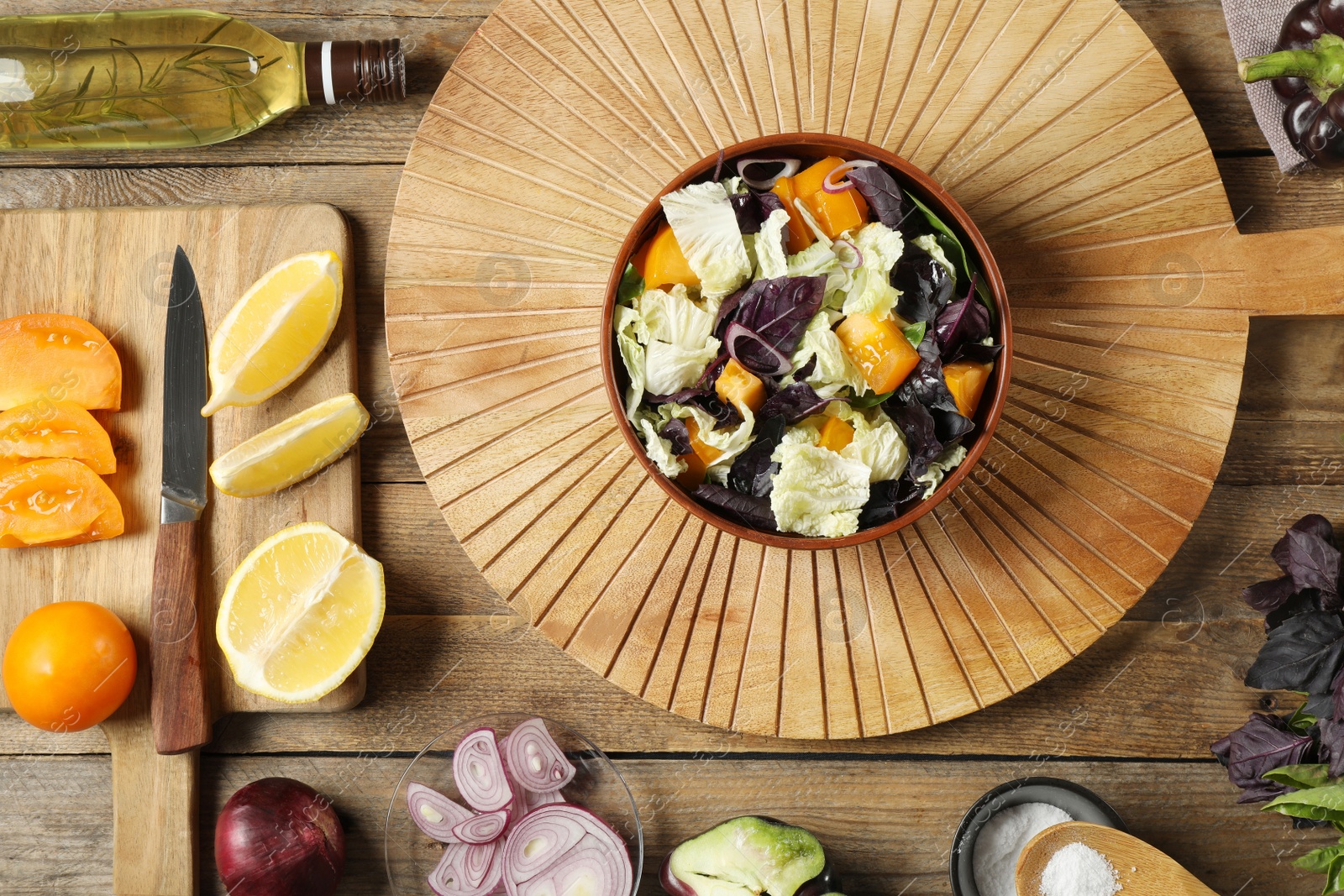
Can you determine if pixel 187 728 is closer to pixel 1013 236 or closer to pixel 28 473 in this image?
pixel 28 473

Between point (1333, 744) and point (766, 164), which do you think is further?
point (1333, 744)

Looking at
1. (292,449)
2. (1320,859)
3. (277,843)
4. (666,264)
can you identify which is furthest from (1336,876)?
(292,449)

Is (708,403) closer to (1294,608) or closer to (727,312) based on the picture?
(727,312)

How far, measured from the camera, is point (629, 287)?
56.2 inches

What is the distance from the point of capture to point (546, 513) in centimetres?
157

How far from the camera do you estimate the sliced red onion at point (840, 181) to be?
137cm

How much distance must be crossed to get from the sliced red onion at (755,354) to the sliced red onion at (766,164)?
224 mm

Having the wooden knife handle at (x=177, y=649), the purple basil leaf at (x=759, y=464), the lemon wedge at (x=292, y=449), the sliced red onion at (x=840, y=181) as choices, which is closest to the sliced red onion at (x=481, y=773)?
the wooden knife handle at (x=177, y=649)

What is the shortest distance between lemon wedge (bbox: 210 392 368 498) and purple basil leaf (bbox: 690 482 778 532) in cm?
69

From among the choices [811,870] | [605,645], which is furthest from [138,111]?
[811,870]

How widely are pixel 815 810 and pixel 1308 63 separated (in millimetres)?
1656

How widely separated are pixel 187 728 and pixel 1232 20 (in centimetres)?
236

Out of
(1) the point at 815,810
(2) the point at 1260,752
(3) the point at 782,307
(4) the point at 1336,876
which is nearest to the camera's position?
(3) the point at 782,307

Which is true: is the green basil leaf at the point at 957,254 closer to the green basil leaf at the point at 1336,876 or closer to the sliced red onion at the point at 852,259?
the sliced red onion at the point at 852,259
